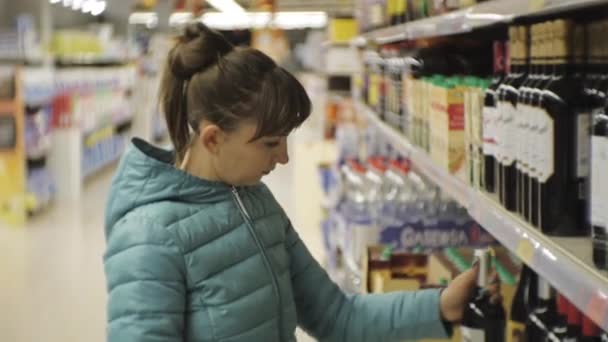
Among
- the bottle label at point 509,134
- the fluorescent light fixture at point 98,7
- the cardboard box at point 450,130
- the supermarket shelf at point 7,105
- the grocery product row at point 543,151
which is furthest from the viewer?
the fluorescent light fixture at point 98,7

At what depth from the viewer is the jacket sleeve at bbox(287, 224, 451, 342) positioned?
7.22 feet

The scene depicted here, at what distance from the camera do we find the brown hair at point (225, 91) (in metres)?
1.94

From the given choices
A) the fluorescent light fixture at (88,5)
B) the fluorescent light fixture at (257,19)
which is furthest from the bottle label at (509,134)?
the fluorescent light fixture at (257,19)

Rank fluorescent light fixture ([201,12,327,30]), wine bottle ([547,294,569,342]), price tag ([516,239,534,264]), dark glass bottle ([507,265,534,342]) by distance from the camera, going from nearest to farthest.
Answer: price tag ([516,239,534,264]) < wine bottle ([547,294,569,342]) < dark glass bottle ([507,265,534,342]) < fluorescent light fixture ([201,12,327,30])

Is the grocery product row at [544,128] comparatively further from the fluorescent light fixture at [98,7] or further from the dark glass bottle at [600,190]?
the fluorescent light fixture at [98,7]

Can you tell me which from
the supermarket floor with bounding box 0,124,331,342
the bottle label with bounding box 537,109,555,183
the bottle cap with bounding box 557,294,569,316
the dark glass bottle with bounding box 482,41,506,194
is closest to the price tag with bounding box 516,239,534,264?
the bottle label with bounding box 537,109,555,183

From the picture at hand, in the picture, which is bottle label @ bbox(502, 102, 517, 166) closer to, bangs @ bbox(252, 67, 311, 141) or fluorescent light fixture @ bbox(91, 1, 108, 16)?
bangs @ bbox(252, 67, 311, 141)

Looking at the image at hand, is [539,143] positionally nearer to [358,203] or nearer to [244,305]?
[244,305]

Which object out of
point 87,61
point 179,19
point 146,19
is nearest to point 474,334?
point 179,19

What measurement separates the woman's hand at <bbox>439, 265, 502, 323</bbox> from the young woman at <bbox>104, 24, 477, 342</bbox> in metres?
0.33

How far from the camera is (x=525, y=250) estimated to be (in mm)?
1828

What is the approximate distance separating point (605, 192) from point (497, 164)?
2.42 ft

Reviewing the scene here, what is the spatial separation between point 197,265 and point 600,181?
0.76 m

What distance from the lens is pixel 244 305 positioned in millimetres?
1952
